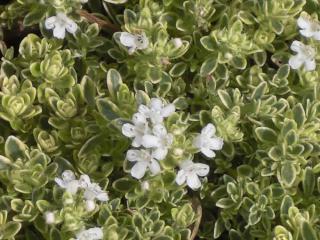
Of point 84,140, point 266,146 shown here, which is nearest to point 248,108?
point 266,146

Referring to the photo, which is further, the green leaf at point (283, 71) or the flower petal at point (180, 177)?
the green leaf at point (283, 71)

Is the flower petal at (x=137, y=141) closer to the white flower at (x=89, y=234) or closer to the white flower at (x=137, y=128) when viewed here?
the white flower at (x=137, y=128)

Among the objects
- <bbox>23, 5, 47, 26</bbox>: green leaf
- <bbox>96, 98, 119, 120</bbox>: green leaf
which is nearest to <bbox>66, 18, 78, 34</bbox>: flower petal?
<bbox>23, 5, 47, 26</bbox>: green leaf

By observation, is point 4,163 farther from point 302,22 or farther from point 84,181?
point 302,22

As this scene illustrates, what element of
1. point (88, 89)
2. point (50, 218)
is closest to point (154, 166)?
point (50, 218)

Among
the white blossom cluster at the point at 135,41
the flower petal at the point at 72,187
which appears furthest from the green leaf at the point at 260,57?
the flower petal at the point at 72,187

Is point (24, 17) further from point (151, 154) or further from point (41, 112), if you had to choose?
point (151, 154)
